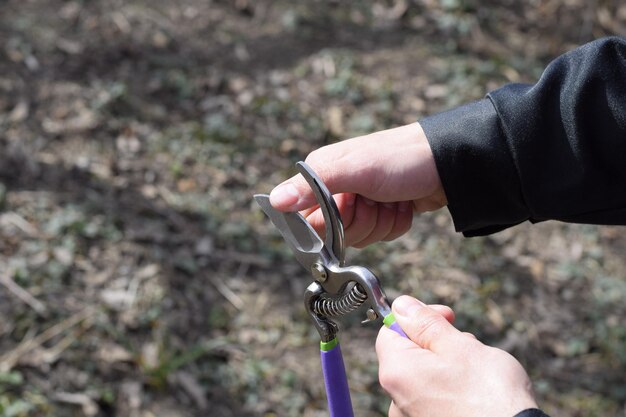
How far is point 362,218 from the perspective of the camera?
64.4 inches

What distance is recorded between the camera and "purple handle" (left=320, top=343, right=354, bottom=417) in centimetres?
134

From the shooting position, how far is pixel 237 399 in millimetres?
2656

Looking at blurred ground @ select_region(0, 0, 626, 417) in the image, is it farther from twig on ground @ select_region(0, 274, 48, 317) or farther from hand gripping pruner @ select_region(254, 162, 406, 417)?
hand gripping pruner @ select_region(254, 162, 406, 417)

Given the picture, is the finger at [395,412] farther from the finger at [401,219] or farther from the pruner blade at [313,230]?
the finger at [401,219]

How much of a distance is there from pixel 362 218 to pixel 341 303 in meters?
0.37

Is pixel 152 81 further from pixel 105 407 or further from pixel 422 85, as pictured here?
pixel 105 407

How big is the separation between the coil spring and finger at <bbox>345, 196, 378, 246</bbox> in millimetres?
288

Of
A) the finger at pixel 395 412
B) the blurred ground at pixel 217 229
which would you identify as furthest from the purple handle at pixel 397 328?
the blurred ground at pixel 217 229

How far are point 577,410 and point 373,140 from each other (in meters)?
1.85

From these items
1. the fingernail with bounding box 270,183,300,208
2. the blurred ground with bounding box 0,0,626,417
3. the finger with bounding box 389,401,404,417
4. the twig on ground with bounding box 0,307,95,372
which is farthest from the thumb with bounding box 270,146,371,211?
the twig on ground with bounding box 0,307,95,372

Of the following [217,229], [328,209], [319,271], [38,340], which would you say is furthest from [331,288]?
[217,229]

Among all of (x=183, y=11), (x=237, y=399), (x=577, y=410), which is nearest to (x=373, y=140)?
(x=237, y=399)

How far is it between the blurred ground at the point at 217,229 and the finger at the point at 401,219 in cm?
122

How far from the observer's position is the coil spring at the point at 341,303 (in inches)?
49.5
